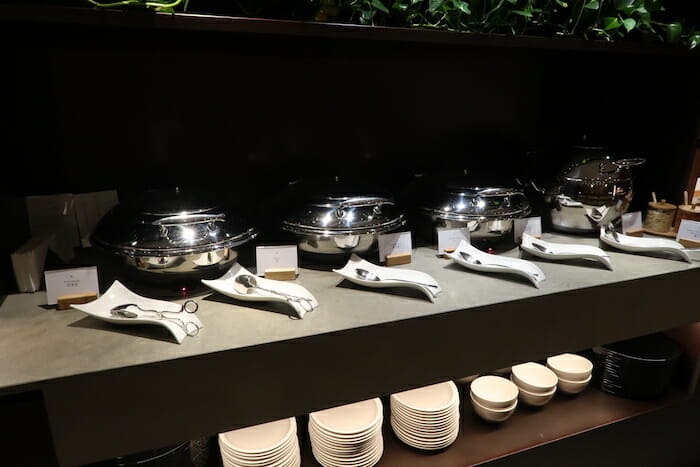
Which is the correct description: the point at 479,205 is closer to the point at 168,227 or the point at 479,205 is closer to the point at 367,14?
the point at 367,14

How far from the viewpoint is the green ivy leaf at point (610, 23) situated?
4.29 ft

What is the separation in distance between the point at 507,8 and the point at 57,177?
1317mm

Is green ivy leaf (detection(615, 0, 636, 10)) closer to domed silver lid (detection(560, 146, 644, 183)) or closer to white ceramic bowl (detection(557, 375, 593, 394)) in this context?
domed silver lid (detection(560, 146, 644, 183))

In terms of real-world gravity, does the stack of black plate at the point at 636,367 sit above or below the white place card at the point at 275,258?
below

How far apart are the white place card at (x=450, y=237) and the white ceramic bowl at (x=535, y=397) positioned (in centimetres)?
52

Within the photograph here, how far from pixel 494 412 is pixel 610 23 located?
1.17 metres

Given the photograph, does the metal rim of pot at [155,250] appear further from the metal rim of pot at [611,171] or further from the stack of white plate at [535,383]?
the metal rim of pot at [611,171]

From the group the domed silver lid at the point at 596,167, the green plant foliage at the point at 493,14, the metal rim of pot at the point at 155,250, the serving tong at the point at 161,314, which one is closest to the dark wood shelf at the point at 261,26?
the green plant foliage at the point at 493,14

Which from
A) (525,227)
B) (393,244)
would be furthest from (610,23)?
(393,244)

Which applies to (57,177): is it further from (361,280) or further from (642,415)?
(642,415)

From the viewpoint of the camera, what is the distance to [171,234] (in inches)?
39.6

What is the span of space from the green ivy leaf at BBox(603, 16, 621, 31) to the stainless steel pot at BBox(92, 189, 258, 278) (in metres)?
1.19

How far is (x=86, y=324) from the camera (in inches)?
37.7

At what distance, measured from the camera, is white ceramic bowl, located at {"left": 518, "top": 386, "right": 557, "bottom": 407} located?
55.7 inches
